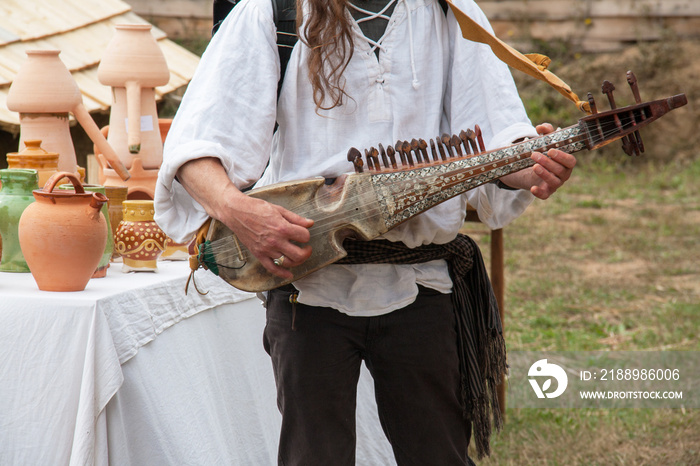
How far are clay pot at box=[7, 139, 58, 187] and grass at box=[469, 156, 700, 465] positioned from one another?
208 cm

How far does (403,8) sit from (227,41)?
40cm

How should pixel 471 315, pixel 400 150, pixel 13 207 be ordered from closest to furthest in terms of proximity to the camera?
1. pixel 400 150
2. pixel 471 315
3. pixel 13 207

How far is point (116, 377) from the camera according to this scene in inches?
79.6

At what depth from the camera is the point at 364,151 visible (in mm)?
1681

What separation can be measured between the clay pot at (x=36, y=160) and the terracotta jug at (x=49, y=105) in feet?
0.49

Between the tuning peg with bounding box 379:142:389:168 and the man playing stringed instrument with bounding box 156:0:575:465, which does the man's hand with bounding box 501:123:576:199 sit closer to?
the man playing stringed instrument with bounding box 156:0:575:465

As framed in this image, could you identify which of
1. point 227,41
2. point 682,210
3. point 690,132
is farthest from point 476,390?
point 690,132

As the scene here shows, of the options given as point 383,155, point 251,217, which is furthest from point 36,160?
point 383,155

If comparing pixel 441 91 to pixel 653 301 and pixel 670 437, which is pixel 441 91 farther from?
pixel 653 301

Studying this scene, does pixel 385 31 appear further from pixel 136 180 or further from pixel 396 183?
pixel 136 180

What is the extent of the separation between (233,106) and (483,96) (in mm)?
566

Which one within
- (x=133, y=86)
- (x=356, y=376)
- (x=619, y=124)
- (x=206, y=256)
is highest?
(x=133, y=86)

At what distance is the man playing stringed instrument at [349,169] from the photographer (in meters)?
1.63

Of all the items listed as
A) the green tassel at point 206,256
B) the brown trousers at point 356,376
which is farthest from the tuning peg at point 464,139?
the green tassel at point 206,256
